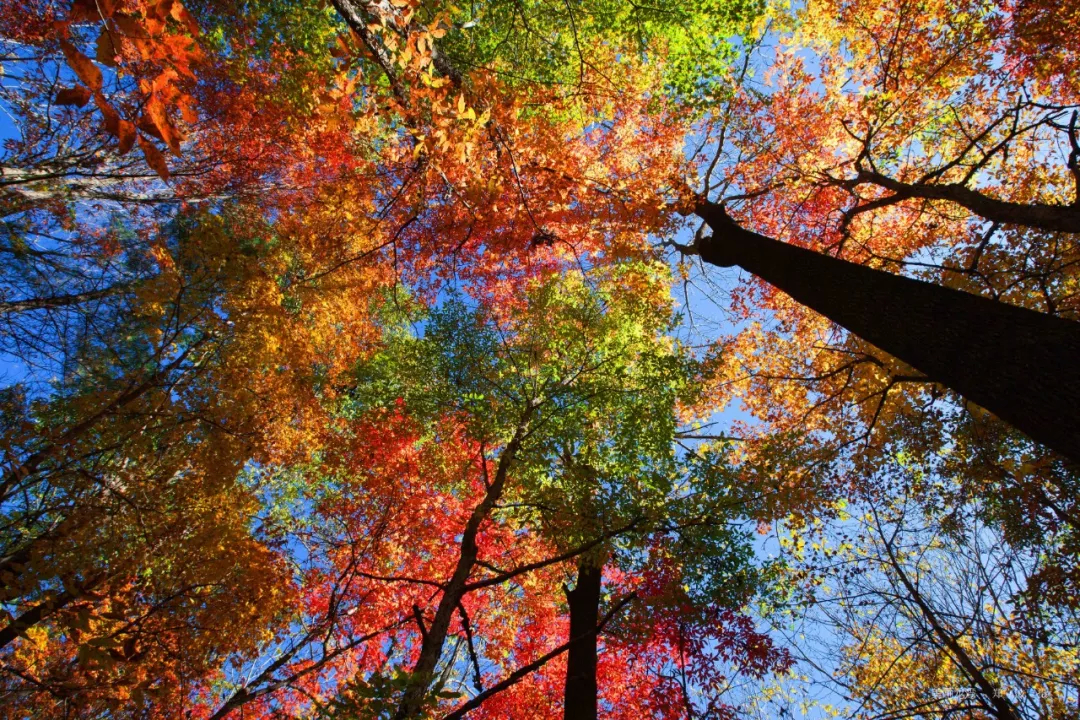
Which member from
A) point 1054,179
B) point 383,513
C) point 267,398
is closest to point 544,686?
point 383,513

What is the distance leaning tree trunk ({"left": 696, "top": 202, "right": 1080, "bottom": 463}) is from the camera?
285cm

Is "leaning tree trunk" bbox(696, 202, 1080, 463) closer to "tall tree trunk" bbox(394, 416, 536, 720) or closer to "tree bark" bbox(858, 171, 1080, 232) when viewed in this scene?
"tree bark" bbox(858, 171, 1080, 232)

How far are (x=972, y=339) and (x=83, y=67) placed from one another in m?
4.95

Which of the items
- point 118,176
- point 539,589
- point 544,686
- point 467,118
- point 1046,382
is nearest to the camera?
point 1046,382

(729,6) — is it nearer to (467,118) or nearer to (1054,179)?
(1054,179)

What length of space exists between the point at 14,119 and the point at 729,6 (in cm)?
1101

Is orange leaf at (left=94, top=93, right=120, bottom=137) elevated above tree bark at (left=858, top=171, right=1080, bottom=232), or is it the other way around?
tree bark at (left=858, top=171, right=1080, bottom=232)

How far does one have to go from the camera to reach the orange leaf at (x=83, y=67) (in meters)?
1.50

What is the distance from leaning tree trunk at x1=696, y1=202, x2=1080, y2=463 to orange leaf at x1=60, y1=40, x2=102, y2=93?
4768mm

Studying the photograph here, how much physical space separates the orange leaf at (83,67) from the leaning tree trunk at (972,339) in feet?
15.6

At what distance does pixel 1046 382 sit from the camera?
2891 mm

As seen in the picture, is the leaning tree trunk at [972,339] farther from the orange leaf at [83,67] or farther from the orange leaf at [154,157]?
the orange leaf at [83,67]

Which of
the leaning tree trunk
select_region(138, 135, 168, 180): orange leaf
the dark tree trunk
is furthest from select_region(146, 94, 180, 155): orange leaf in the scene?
the dark tree trunk

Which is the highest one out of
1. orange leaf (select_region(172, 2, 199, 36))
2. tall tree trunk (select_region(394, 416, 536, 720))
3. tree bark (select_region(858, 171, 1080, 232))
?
tree bark (select_region(858, 171, 1080, 232))
